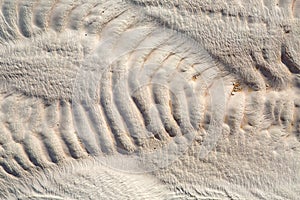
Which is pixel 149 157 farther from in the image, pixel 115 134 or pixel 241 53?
pixel 241 53

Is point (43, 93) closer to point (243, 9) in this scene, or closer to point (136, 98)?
point (136, 98)

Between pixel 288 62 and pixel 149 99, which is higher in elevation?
pixel 288 62

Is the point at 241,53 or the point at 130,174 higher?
the point at 241,53

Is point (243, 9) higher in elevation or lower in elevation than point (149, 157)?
higher

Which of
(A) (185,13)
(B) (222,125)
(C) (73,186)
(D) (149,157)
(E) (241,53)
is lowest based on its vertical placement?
(C) (73,186)

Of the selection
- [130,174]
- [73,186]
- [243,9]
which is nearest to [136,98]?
[130,174]

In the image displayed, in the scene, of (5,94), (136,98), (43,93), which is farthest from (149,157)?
(5,94)
